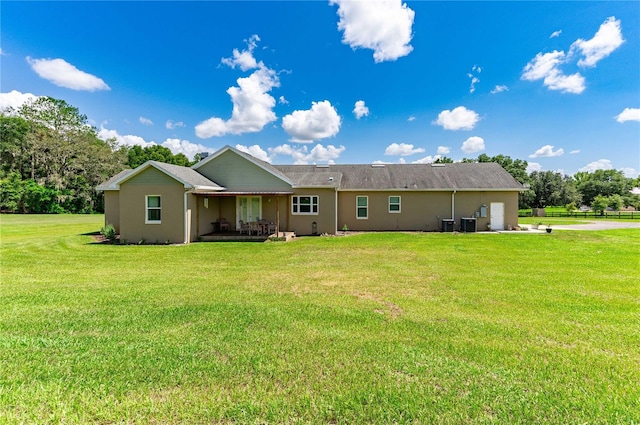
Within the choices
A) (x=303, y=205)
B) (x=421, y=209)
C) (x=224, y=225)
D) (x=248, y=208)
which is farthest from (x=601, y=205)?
(x=224, y=225)

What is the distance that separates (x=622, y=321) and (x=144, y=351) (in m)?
6.75

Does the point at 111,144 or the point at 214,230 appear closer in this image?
the point at 214,230

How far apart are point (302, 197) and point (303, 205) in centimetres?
47

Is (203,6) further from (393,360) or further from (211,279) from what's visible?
(393,360)

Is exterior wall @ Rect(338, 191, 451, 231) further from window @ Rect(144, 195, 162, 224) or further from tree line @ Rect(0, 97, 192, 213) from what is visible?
tree line @ Rect(0, 97, 192, 213)

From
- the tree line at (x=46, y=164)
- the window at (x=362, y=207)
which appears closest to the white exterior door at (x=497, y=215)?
the window at (x=362, y=207)

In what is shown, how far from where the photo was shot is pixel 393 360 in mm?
3281

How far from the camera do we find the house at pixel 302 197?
13766 mm

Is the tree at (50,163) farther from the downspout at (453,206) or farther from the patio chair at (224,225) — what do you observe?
the downspout at (453,206)

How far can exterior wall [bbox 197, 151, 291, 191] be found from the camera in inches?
645

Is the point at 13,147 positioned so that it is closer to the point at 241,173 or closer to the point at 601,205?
the point at 241,173

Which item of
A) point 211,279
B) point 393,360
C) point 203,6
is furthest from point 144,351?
point 203,6

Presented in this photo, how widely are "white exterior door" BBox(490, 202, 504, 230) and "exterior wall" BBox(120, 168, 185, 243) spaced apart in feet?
60.7

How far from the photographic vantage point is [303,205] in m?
16.8
